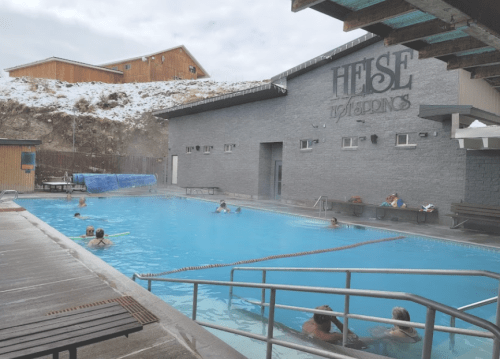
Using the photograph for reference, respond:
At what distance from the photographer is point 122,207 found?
1669 centimetres

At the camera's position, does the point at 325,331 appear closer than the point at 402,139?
Yes

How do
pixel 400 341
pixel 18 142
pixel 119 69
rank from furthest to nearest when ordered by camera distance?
pixel 119 69 < pixel 18 142 < pixel 400 341

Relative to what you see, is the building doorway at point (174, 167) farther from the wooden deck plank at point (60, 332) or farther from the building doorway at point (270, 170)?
the wooden deck plank at point (60, 332)

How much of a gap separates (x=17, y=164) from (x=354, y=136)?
17.0m

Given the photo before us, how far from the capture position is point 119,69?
45.7 metres

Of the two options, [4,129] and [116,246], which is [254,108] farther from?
[4,129]

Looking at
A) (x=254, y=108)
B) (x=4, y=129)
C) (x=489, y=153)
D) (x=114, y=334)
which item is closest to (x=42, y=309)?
(x=114, y=334)

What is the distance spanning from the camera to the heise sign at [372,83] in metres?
13.5

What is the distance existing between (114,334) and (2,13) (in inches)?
3852

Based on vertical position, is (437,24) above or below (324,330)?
above

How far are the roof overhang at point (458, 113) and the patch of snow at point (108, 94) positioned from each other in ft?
107

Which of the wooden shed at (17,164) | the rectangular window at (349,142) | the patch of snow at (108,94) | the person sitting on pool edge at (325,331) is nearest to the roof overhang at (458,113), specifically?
the rectangular window at (349,142)

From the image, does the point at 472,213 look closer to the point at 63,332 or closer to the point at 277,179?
the point at 277,179

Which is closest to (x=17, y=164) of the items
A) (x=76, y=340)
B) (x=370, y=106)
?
(x=370, y=106)
